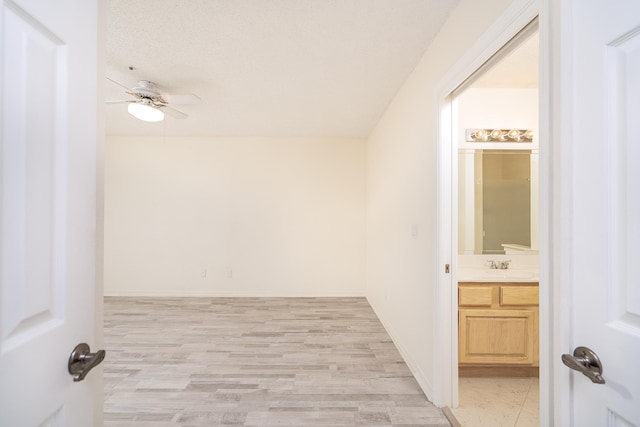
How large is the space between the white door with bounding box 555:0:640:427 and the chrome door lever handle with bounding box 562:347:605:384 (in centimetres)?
1

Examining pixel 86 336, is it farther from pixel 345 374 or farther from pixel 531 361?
pixel 531 361

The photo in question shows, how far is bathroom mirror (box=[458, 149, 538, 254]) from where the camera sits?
8.54 ft

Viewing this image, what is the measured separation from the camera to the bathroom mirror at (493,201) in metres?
→ 2.60

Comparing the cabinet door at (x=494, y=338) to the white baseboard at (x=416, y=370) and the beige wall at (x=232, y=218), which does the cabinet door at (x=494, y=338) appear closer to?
the white baseboard at (x=416, y=370)

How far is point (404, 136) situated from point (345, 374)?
86.2 inches

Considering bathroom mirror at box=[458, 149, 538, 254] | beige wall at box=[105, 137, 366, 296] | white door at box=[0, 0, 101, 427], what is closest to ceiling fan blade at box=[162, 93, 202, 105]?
white door at box=[0, 0, 101, 427]

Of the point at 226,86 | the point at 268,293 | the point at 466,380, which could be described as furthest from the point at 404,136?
the point at 268,293

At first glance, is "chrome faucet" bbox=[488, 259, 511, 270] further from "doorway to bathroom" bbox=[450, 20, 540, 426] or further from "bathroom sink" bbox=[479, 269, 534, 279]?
"bathroom sink" bbox=[479, 269, 534, 279]

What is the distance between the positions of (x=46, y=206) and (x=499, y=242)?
319cm

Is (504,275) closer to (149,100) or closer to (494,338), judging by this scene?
(494,338)

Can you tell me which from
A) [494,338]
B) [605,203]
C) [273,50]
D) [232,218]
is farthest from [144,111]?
[494,338]

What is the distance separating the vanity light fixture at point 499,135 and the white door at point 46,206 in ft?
9.50

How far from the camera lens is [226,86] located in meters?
2.60

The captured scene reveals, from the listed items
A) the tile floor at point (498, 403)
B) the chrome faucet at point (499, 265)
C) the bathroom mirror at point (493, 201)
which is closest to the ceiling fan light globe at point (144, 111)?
the bathroom mirror at point (493, 201)
